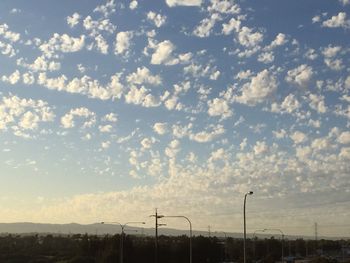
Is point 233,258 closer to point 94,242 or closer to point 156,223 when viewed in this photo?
point 94,242

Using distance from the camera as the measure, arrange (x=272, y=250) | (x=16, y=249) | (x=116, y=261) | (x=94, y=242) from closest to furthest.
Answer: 1. (x=116, y=261)
2. (x=94, y=242)
3. (x=16, y=249)
4. (x=272, y=250)

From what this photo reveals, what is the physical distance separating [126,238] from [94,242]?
A: 10066mm

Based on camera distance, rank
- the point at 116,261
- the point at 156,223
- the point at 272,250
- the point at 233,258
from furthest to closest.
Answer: the point at 272,250 → the point at 233,258 → the point at 116,261 → the point at 156,223

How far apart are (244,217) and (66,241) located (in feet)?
488

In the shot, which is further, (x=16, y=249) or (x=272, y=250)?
(x=272, y=250)

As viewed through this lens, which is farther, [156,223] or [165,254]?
[165,254]

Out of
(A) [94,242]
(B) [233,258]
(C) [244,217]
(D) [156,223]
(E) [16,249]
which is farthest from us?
(B) [233,258]

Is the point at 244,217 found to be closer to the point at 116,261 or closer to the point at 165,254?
the point at 116,261

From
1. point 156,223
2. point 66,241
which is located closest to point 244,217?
point 156,223

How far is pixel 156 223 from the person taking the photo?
80562 millimetres

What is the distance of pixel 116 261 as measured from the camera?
102 metres

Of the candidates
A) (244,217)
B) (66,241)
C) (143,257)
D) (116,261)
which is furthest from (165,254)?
(66,241)

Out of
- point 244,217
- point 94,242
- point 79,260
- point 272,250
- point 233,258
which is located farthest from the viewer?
point 272,250

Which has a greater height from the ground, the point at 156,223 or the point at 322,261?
the point at 156,223
